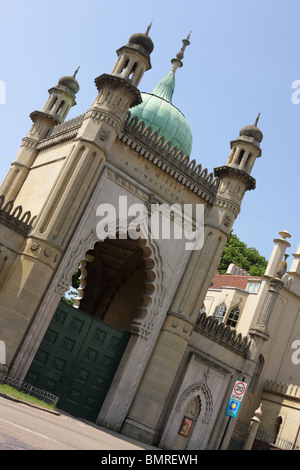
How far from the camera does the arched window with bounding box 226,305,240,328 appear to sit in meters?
39.2

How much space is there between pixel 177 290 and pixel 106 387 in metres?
4.47

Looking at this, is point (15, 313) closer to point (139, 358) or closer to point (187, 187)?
point (139, 358)

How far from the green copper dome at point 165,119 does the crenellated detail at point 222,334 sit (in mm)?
8030

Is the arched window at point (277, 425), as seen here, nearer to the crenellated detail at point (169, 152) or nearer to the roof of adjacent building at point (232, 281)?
the roof of adjacent building at point (232, 281)

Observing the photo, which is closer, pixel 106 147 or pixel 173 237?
pixel 106 147

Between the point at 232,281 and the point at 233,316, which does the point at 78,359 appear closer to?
the point at 233,316

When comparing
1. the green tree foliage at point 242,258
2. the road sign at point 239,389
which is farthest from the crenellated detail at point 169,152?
the green tree foliage at point 242,258

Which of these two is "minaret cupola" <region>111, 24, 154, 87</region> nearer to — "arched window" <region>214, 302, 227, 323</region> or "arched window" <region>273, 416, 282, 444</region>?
"arched window" <region>273, 416, 282, 444</region>

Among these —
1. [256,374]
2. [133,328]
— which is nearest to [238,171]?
[133,328]

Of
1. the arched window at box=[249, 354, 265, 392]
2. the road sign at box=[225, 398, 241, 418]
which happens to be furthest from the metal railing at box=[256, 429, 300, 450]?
the road sign at box=[225, 398, 241, 418]

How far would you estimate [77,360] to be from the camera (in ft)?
64.2
